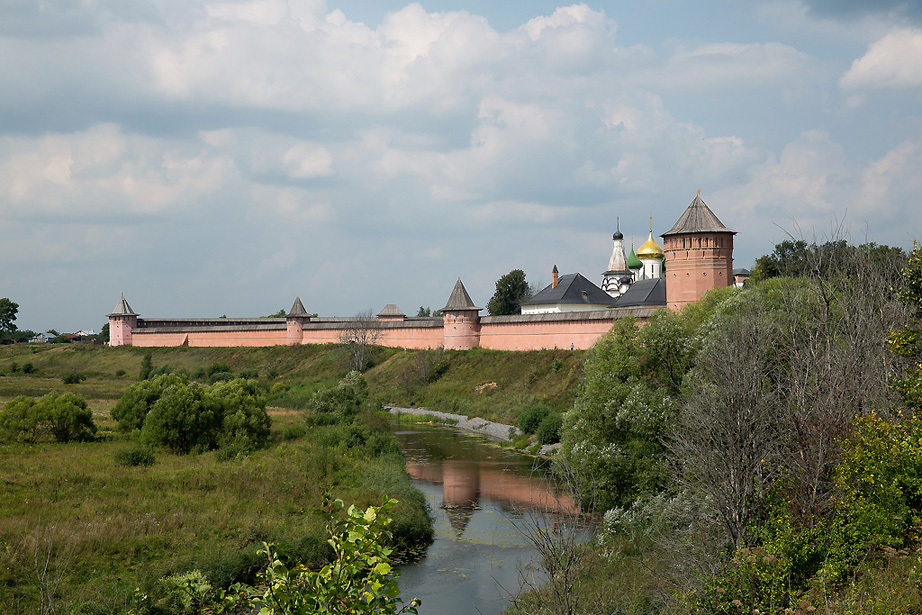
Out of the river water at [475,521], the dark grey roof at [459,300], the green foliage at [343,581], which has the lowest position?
the river water at [475,521]

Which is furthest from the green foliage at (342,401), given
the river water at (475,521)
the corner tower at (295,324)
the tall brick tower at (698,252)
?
the corner tower at (295,324)

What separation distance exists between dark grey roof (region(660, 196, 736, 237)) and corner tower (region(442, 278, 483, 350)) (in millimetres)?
12901

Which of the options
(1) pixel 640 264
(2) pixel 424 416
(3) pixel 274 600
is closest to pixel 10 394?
(2) pixel 424 416

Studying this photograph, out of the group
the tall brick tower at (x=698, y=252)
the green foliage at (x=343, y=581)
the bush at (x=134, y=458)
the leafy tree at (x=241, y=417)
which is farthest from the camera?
the tall brick tower at (x=698, y=252)

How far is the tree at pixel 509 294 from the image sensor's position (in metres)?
52.3

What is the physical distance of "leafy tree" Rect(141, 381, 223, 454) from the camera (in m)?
17.0

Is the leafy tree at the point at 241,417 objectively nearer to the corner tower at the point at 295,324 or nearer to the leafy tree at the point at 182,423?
the leafy tree at the point at 182,423

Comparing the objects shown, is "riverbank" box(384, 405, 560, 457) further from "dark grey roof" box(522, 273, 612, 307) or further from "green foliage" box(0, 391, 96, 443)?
"dark grey roof" box(522, 273, 612, 307)

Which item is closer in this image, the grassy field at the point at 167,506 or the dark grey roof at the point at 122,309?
the grassy field at the point at 167,506

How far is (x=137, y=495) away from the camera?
12312 mm

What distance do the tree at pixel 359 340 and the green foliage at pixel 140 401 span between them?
56.4 feet

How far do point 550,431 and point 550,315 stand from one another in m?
11.1

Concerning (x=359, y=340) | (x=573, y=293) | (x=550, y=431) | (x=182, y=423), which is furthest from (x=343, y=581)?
(x=573, y=293)

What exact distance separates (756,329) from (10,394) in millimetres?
28328
